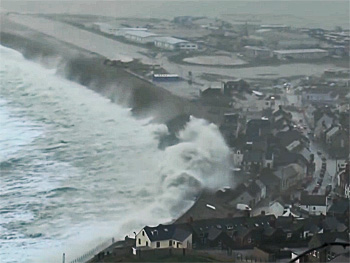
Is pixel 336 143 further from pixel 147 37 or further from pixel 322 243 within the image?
pixel 147 37

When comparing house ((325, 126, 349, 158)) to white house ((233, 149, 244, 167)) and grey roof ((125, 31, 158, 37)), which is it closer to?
white house ((233, 149, 244, 167))

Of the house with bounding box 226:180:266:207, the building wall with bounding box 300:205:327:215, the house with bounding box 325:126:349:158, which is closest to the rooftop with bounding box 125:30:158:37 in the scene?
the house with bounding box 226:180:266:207

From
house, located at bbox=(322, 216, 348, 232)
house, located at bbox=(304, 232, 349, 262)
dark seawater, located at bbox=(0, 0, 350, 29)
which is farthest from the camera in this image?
dark seawater, located at bbox=(0, 0, 350, 29)

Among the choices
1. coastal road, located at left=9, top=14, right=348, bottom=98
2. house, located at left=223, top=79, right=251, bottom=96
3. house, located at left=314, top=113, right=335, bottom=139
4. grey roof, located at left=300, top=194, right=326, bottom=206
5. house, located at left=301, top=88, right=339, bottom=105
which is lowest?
grey roof, located at left=300, top=194, right=326, bottom=206

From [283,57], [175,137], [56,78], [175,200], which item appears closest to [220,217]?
[175,200]

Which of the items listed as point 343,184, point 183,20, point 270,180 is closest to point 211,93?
point 183,20

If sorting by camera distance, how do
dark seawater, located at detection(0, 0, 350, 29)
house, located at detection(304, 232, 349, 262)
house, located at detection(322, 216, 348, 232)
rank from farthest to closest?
dark seawater, located at detection(0, 0, 350, 29) → house, located at detection(322, 216, 348, 232) → house, located at detection(304, 232, 349, 262)

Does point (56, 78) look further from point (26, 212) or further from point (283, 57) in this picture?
point (283, 57)

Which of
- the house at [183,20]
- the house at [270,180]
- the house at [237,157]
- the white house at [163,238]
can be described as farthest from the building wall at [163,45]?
the white house at [163,238]
